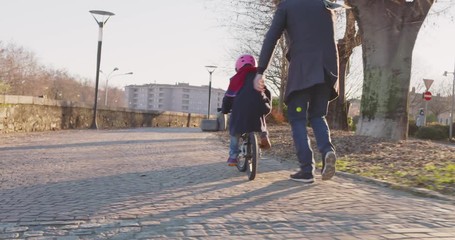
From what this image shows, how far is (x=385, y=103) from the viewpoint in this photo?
29.9 feet

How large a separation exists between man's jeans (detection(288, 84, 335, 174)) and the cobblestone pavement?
0.98 feet

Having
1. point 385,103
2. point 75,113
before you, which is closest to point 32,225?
point 385,103

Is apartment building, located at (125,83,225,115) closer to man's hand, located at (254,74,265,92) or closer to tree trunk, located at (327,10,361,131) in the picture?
tree trunk, located at (327,10,361,131)

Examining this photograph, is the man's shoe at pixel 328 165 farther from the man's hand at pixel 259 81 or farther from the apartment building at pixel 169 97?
the apartment building at pixel 169 97

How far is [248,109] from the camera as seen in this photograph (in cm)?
531

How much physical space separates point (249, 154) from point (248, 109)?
500 mm

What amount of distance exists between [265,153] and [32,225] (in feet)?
17.8

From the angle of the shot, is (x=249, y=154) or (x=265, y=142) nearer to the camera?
(x=249, y=154)

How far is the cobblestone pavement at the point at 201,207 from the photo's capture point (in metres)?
2.88

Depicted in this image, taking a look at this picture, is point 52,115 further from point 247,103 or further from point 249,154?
point 249,154

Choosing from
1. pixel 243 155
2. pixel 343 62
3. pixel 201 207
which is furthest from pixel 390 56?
pixel 343 62

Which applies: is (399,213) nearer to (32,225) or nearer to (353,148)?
(32,225)

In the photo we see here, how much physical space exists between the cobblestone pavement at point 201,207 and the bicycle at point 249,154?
102mm


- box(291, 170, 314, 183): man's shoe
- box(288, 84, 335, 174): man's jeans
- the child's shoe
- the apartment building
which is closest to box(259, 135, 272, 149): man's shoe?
the child's shoe
